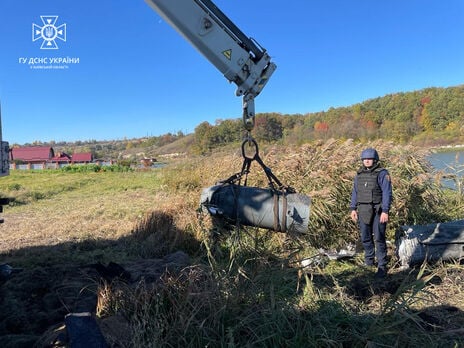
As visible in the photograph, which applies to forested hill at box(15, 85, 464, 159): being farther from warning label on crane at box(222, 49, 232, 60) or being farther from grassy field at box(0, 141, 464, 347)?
warning label on crane at box(222, 49, 232, 60)

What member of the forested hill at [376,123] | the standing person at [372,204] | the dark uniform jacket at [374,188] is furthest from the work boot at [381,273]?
→ the forested hill at [376,123]

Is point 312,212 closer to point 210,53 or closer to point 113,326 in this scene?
point 210,53

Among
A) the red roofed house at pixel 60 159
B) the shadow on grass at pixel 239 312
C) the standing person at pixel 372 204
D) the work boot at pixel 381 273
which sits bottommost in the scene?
the work boot at pixel 381 273

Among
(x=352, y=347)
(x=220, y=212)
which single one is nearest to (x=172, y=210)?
(x=220, y=212)

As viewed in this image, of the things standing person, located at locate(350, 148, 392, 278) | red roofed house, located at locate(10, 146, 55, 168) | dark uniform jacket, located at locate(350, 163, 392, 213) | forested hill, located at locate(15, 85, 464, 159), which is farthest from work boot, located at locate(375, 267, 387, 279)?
red roofed house, located at locate(10, 146, 55, 168)

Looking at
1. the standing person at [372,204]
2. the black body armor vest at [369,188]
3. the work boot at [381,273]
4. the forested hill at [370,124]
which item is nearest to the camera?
the work boot at [381,273]

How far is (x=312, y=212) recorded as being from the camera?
23.3 ft

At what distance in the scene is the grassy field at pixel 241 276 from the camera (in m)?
2.91

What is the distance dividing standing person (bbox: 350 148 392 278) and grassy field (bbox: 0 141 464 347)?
354 millimetres

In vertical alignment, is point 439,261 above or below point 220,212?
below

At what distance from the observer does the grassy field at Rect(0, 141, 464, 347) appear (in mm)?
2914

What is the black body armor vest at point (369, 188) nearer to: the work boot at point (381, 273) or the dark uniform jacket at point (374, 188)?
the dark uniform jacket at point (374, 188)

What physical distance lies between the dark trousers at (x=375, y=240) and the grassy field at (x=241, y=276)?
22cm

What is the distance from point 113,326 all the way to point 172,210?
5.12 meters
